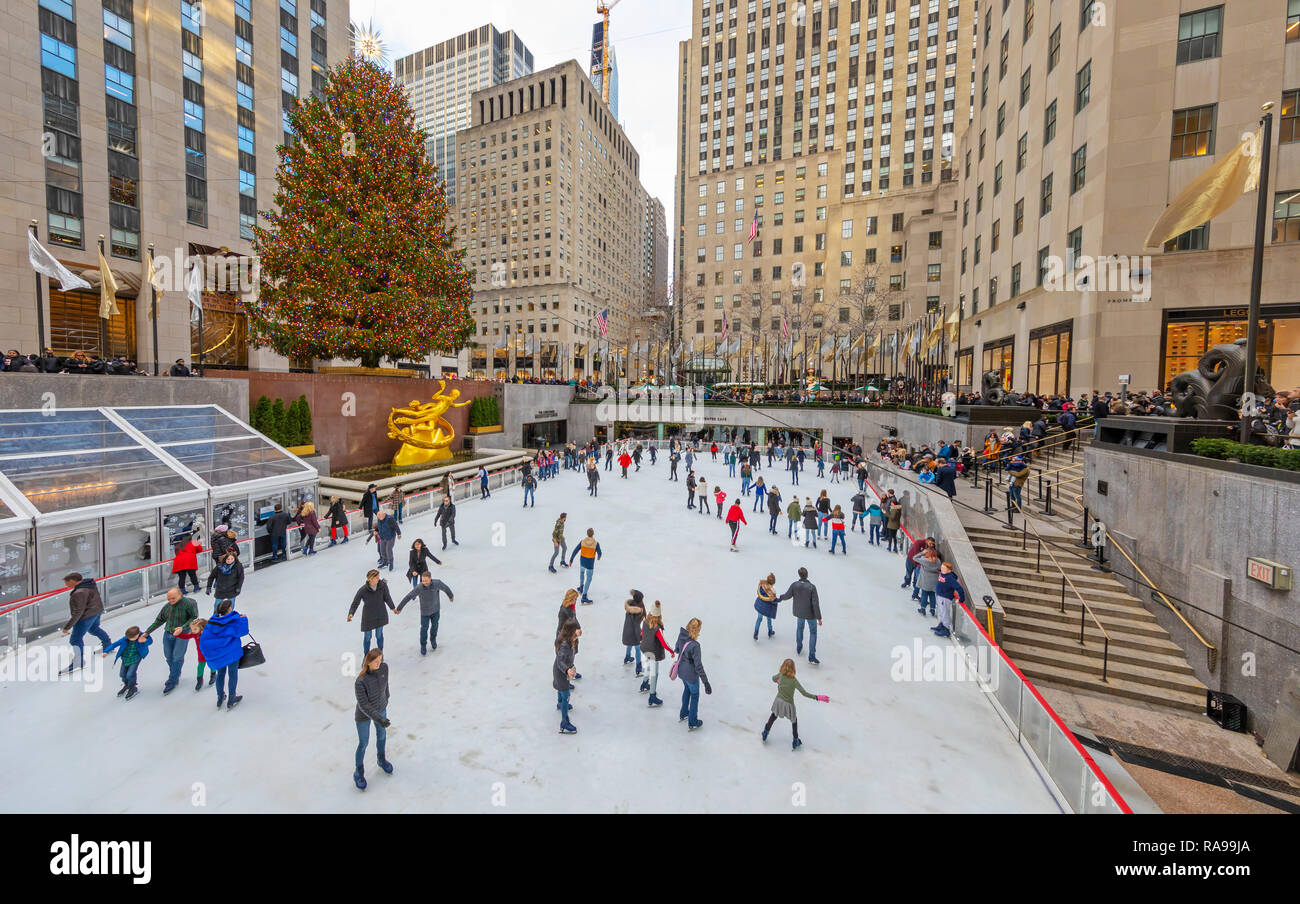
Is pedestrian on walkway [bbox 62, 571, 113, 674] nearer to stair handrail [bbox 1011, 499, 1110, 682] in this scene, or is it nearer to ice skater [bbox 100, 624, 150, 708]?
ice skater [bbox 100, 624, 150, 708]

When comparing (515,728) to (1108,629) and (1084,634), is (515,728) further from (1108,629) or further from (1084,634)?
(1108,629)

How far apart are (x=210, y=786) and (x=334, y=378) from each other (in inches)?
899

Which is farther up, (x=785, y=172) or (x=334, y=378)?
(x=785, y=172)

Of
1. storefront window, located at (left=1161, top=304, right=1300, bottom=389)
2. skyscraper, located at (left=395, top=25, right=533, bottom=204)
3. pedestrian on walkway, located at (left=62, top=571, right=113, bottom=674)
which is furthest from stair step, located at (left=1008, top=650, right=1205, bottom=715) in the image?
skyscraper, located at (left=395, top=25, right=533, bottom=204)

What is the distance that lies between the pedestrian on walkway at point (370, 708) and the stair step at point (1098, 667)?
1158 cm

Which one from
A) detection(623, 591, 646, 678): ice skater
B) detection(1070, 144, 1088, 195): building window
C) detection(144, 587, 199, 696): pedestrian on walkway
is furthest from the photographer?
detection(1070, 144, 1088, 195): building window

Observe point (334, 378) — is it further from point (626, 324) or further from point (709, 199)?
point (626, 324)

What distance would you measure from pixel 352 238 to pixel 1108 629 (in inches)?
1209

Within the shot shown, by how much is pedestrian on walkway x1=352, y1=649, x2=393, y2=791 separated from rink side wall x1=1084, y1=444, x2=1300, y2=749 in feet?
42.4

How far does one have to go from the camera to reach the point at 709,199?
74062 mm

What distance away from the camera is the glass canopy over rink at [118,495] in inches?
383

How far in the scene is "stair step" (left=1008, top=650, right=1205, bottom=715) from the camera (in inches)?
385

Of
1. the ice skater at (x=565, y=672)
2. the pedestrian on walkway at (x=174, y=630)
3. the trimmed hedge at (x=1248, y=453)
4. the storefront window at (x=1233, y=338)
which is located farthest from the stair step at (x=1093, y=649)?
the storefront window at (x=1233, y=338)
